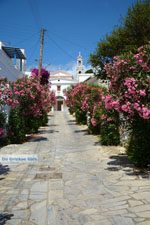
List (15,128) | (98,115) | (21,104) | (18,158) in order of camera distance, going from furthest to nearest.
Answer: (98,115) → (21,104) → (15,128) → (18,158)

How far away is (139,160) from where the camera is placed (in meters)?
7.57

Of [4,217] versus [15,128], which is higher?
[15,128]

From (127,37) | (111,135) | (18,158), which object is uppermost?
(127,37)

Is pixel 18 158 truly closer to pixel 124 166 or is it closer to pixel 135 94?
pixel 124 166

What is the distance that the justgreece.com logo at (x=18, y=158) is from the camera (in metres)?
9.32

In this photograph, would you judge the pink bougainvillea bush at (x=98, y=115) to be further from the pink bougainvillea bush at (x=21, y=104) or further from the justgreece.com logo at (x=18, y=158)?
the pink bougainvillea bush at (x=21, y=104)

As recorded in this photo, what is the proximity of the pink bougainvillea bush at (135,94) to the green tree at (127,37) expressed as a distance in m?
8.45

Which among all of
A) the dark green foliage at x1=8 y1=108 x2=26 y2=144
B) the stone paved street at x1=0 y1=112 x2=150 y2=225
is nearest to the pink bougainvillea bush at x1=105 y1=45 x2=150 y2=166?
the stone paved street at x1=0 y1=112 x2=150 y2=225

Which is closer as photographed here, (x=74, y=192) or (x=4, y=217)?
(x=4, y=217)

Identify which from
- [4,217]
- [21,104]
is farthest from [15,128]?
[4,217]

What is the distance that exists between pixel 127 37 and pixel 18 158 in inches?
444

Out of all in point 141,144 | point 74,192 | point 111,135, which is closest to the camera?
point 74,192

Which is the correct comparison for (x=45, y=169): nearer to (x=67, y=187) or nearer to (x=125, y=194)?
(x=67, y=187)

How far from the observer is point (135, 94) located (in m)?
6.69
